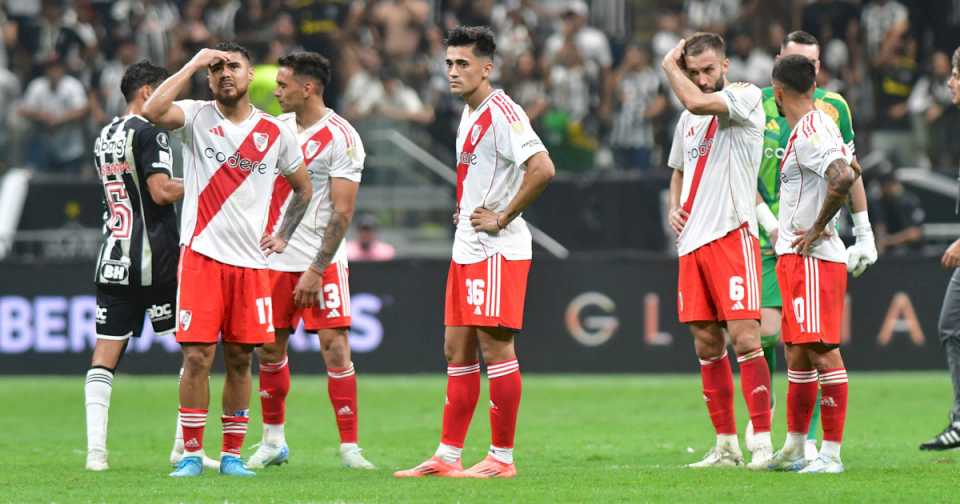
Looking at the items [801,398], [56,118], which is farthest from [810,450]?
[56,118]

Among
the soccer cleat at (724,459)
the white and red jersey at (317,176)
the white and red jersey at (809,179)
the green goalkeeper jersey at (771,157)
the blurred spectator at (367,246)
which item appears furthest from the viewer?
the blurred spectator at (367,246)

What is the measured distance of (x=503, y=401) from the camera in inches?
377

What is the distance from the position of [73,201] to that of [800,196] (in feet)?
41.0

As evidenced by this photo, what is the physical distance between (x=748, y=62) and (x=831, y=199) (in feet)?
43.3

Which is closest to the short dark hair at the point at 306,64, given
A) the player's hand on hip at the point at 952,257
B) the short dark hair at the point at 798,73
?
the short dark hair at the point at 798,73

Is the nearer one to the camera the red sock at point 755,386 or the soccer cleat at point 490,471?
the soccer cleat at point 490,471

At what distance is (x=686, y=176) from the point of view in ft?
34.0

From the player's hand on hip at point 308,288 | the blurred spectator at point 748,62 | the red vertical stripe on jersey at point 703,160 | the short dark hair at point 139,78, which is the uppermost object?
the blurred spectator at point 748,62

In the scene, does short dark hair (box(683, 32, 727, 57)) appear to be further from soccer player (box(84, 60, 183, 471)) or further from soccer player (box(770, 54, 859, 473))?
soccer player (box(84, 60, 183, 471))

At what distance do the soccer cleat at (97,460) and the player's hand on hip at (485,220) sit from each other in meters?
2.90

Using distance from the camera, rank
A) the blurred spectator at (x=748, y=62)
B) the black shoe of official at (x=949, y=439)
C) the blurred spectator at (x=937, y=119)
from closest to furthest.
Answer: the black shoe of official at (x=949, y=439), the blurred spectator at (x=937, y=119), the blurred spectator at (x=748, y=62)

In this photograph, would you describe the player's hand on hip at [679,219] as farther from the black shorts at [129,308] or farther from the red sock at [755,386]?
the black shorts at [129,308]

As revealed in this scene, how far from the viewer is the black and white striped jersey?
10445 mm

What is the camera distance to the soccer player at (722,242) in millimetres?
10008
